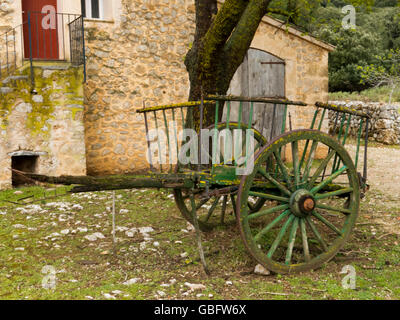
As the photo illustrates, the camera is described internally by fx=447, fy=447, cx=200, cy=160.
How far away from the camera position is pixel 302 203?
390cm

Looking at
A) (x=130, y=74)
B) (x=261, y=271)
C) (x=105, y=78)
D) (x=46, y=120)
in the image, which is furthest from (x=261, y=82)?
(x=261, y=271)

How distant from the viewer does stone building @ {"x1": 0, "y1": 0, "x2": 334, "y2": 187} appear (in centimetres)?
754

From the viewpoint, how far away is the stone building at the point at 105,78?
7.54 meters

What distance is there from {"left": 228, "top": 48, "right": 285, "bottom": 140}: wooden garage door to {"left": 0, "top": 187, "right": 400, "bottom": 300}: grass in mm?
4091

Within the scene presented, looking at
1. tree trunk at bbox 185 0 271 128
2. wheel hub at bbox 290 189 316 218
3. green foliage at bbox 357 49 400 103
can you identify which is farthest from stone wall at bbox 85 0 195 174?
wheel hub at bbox 290 189 316 218

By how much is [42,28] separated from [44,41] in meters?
0.24

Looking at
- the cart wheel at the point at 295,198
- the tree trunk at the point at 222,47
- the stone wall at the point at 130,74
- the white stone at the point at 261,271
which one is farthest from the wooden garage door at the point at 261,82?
the white stone at the point at 261,271

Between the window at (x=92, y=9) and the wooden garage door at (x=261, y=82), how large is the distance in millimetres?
3066

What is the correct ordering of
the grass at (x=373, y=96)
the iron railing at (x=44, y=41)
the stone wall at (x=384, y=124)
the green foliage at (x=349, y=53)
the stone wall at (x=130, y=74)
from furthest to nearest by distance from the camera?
1. the green foliage at (x=349, y=53)
2. the grass at (x=373, y=96)
3. the stone wall at (x=384, y=124)
4. the stone wall at (x=130, y=74)
5. the iron railing at (x=44, y=41)

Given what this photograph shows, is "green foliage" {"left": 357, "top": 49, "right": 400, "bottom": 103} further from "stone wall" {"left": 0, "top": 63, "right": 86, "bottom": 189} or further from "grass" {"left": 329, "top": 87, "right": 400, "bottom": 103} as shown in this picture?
"grass" {"left": 329, "top": 87, "right": 400, "bottom": 103}

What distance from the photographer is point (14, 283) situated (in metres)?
3.76

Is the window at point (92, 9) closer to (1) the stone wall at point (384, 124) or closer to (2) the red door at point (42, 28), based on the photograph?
(2) the red door at point (42, 28)

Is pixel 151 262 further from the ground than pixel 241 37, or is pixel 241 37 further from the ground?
pixel 241 37

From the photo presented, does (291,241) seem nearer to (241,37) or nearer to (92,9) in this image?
(241,37)
